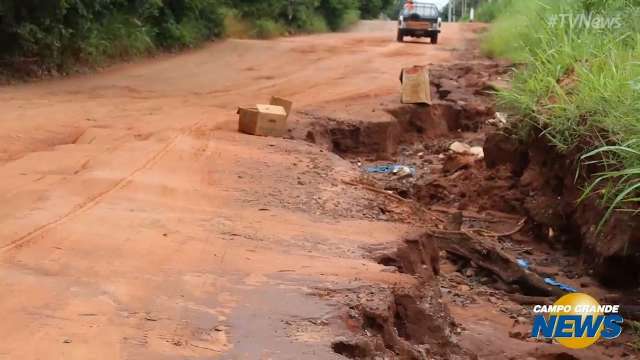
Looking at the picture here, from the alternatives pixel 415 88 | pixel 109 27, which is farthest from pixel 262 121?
pixel 109 27

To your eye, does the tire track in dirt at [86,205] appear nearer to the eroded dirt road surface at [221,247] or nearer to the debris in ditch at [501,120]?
the eroded dirt road surface at [221,247]

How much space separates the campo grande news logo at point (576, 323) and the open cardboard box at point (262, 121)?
419 cm

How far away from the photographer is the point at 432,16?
27.4 meters

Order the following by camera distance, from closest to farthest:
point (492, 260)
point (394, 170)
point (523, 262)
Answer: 1. point (492, 260)
2. point (523, 262)
3. point (394, 170)

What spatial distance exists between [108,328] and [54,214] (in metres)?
1.78

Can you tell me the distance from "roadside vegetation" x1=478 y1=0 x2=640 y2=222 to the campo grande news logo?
0.57 m

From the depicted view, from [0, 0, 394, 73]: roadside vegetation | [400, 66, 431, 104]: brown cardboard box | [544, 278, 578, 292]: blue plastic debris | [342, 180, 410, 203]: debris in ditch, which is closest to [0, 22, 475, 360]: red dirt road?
[342, 180, 410, 203]: debris in ditch

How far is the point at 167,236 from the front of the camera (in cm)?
459

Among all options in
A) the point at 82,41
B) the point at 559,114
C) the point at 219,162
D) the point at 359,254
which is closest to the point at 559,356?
the point at 359,254

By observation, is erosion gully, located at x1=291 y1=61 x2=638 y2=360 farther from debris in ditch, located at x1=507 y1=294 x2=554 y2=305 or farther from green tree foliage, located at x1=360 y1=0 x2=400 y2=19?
green tree foliage, located at x1=360 y1=0 x2=400 y2=19

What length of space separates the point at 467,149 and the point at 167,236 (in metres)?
6.34

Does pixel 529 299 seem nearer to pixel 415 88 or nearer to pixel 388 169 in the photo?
pixel 388 169

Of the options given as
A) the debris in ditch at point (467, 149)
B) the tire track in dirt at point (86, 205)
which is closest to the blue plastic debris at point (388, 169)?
the debris in ditch at point (467, 149)

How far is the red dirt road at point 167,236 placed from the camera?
328 cm
